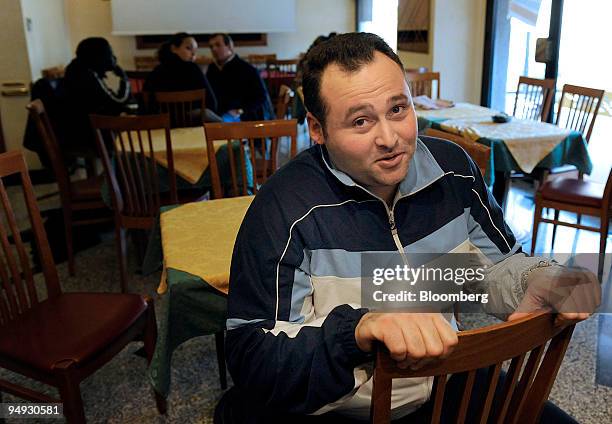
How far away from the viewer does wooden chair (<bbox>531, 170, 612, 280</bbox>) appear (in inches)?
99.3

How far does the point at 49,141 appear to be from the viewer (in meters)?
2.59

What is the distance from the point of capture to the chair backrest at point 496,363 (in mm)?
667

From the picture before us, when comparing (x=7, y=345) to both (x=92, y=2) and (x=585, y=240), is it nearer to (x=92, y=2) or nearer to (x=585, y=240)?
(x=585, y=240)

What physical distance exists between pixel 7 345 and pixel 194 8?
6.27 meters

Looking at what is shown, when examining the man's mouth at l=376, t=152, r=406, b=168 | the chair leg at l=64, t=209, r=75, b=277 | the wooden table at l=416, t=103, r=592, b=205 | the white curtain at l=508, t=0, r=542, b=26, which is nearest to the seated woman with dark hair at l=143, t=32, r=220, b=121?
the chair leg at l=64, t=209, r=75, b=277

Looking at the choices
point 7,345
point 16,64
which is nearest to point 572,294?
point 7,345

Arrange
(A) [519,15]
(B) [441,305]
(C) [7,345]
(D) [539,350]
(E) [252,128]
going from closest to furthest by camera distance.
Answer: (D) [539,350]
(B) [441,305]
(C) [7,345]
(E) [252,128]
(A) [519,15]

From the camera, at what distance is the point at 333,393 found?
0.84m

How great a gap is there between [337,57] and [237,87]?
340cm

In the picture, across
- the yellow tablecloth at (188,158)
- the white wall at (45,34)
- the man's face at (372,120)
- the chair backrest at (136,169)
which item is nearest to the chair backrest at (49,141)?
the chair backrest at (136,169)

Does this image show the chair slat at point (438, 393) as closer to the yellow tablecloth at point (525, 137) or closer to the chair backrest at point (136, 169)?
the chair backrest at point (136, 169)

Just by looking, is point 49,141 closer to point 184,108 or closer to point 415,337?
point 184,108

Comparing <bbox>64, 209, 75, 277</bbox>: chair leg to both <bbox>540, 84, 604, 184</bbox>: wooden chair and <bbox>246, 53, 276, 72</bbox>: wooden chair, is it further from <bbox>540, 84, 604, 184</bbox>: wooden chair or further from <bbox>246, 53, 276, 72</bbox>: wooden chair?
<bbox>246, 53, 276, 72</bbox>: wooden chair

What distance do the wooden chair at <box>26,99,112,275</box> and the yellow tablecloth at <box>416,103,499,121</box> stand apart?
1984 millimetres
